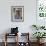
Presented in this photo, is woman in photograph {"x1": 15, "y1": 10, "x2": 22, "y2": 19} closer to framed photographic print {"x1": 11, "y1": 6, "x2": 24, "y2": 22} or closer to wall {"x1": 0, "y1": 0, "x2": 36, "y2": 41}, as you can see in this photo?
framed photographic print {"x1": 11, "y1": 6, "x2": 24, "y2": 22}

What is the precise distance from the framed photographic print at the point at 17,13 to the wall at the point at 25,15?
0.13 meters

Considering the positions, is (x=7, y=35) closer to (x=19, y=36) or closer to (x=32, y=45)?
(x=19, y=36)

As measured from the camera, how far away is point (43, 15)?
691cm

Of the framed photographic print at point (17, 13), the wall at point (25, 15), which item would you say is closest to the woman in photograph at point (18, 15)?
the framed photographic print at point (17, 13)

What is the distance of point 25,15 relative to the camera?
6863mm

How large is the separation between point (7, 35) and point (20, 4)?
4.83ft

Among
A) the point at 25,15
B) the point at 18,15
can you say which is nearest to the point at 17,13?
the point at 18,15

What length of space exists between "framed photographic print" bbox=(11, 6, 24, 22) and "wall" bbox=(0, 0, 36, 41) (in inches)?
5.2

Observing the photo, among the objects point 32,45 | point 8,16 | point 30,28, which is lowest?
point 32,45

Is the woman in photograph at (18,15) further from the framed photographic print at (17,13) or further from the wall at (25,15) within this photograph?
the wall at (25,15)

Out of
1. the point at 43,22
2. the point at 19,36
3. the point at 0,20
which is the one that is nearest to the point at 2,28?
the point at 0,20

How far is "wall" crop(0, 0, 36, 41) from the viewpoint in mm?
6824

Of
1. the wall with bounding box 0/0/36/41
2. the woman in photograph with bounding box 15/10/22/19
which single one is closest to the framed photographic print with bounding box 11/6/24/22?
the woman in photograph with bounding box 15/10/22/19

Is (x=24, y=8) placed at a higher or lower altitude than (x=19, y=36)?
higher
